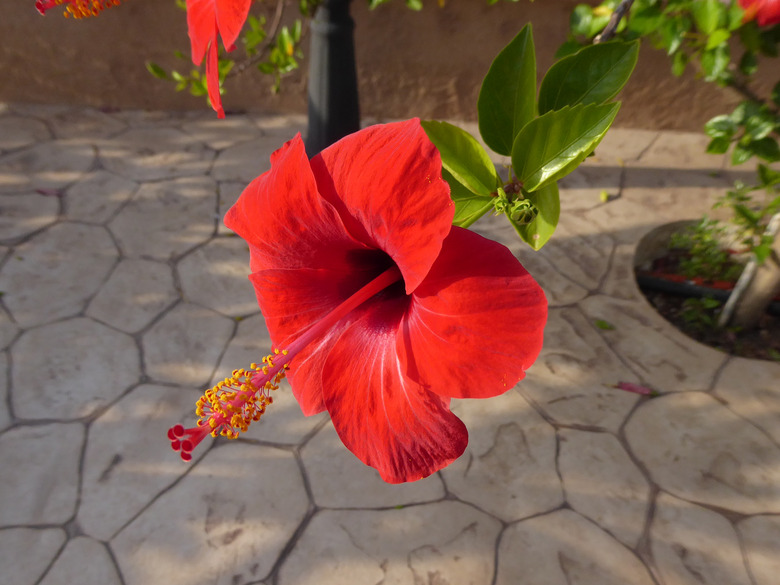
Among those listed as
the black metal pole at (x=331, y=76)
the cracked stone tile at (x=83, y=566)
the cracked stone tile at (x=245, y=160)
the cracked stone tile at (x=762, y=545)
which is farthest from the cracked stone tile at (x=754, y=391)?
the cracked stone tile at (x=245, y=160)

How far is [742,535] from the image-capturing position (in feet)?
5.19

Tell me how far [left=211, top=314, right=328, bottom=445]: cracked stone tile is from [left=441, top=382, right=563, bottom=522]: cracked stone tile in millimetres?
470

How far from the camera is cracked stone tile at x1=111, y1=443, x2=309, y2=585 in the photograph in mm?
1585

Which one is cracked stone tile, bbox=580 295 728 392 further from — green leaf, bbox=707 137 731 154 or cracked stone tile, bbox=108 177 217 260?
cracked stone tile, bbox=108 177 217 260

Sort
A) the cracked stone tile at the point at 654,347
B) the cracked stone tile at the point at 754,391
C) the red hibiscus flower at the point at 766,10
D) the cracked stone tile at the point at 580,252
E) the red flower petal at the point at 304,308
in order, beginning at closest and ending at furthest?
the red flower petal at the point at 304,308
the red hibiscus flower at the point at 766,10
the cracked stone tile at the point at 754,391
the cracked stone tile at the point at 654,347
the cracked stone tile at the point at 580,252

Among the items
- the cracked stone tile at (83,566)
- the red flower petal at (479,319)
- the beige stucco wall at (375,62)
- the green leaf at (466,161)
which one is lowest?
the cracked stone tile at (83,566)

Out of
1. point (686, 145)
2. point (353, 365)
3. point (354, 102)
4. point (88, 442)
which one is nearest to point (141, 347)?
point (88, 442)

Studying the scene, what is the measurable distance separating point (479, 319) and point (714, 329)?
199 centimetres

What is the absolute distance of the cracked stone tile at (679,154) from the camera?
2.72m

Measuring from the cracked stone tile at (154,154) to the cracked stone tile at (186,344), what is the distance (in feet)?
2.88

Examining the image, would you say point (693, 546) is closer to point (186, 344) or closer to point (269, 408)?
point (269, 408)

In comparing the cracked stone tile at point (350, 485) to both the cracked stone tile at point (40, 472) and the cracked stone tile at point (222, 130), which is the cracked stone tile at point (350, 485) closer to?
the cracked stone tile at point (40, 472)

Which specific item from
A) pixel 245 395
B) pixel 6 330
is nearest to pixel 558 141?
pixel 245 395

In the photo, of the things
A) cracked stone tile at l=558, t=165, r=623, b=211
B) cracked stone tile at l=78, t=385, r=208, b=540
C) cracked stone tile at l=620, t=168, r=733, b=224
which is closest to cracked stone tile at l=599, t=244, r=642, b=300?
cracked stone tile at l=620, t=168, r=733, b=224
